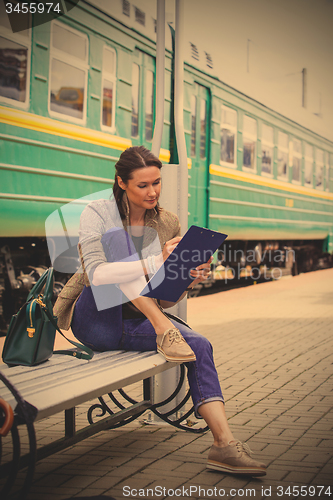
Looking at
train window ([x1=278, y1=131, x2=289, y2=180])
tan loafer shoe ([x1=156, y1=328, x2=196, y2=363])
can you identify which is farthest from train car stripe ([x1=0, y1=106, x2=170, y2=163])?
train window ([x1=278, y1=131, x2=289, y2=180])

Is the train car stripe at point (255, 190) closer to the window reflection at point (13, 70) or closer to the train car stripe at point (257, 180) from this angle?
the train car stripe at point (257, 180)

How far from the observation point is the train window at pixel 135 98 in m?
7.47

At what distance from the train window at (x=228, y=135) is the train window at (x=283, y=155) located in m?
2.49

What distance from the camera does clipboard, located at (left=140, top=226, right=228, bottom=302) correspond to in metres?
2.58

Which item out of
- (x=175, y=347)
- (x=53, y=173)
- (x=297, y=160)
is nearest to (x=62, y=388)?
(x=175, y=347)

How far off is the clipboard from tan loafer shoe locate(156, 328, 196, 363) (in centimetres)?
19

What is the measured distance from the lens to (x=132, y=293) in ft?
9.29

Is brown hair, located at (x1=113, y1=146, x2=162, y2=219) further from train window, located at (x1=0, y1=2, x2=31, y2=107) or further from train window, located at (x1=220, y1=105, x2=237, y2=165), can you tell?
train window, located at (x1=220, y1=105, x2=237, y2=165)

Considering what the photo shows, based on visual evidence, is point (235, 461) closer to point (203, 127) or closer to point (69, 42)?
point (69, 42)

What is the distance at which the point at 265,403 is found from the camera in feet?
12.3

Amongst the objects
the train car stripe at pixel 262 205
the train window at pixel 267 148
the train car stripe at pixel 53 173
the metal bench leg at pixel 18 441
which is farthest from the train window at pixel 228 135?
the metal bench leg at pixel 18 441

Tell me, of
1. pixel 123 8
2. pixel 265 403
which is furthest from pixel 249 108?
pixel 265 403

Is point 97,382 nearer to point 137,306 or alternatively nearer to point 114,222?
point 137,306

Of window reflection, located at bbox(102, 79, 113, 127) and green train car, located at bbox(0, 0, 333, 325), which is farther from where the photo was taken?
window reflection, located at bbox(102, 79, 113, 127)
